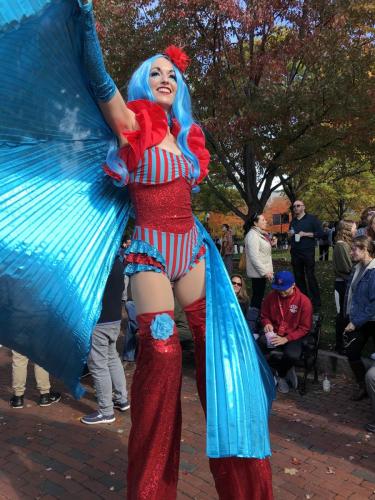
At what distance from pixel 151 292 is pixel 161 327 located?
0.54ft

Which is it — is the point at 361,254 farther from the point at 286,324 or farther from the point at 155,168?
the point at 155,168

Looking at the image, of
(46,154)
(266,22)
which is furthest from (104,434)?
(266,22)

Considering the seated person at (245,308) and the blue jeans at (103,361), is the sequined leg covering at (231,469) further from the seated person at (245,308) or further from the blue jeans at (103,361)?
the seated person at (245,308)

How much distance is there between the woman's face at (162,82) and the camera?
2322 millimetres

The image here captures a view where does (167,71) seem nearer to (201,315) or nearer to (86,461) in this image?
(201,315)

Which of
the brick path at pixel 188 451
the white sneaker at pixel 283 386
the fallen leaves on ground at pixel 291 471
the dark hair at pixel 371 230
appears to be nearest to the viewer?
the brick path at pixel 188 451

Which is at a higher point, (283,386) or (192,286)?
(192,286)

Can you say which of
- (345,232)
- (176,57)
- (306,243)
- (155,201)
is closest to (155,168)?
(155,201)

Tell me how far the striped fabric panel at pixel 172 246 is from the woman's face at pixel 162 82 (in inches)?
25.3

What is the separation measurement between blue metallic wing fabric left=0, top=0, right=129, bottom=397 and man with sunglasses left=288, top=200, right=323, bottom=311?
5.68 metres


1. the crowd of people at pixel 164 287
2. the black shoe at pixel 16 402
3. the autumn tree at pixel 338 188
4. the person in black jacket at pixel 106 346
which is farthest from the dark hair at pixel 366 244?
the autumn tree at pixel 338 188

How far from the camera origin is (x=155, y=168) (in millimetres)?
2188

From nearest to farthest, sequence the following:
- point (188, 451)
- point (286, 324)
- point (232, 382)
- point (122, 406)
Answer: point (232, 382)
point (188, 451)
point (122, 406)
point (286, 324)

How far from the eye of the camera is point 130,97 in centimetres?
238
